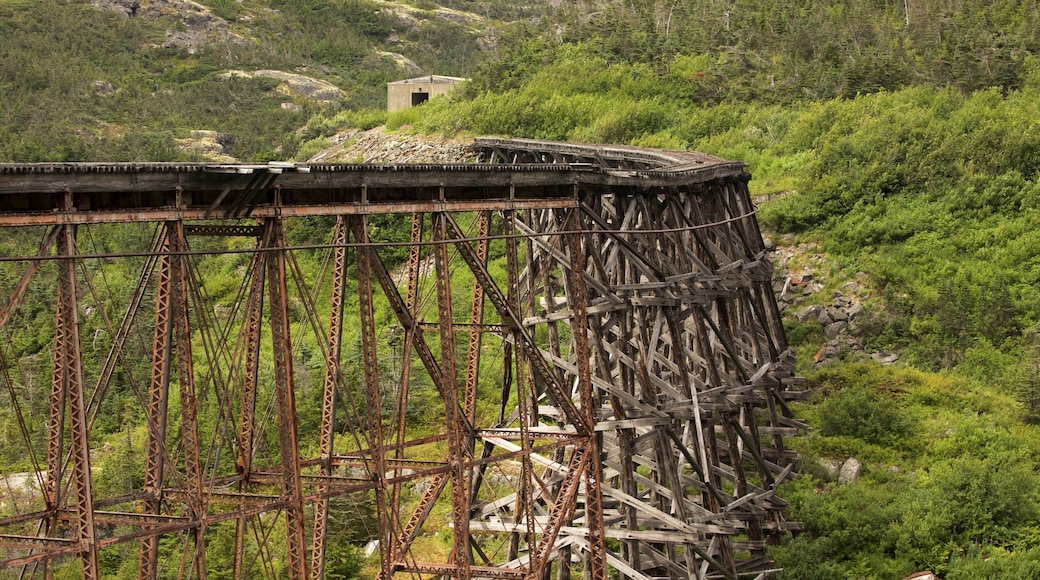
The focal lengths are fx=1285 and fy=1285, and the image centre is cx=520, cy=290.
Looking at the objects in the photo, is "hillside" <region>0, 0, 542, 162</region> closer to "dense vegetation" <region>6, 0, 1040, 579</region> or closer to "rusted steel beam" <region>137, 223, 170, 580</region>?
"dense vegetation" <region>6, 0, 1040, 579</region>

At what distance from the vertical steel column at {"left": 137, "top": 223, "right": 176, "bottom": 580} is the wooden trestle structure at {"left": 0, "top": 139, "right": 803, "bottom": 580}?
4 centimetres

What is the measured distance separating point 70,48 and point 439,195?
6442 centimetres

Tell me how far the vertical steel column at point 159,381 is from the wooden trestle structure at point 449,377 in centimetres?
4

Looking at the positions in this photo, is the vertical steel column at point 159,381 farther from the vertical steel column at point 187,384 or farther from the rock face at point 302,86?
the rock face at point 302,86

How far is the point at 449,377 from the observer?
15258mm

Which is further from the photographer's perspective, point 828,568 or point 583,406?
point 828,568

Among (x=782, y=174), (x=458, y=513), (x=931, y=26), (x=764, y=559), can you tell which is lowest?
(x=764, y=559)

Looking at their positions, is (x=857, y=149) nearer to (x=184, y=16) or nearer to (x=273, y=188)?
(x=273, y=188)

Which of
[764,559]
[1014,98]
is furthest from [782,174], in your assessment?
[764,559]

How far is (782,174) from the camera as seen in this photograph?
38.5 m

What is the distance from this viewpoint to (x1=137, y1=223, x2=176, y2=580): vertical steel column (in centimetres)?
1200

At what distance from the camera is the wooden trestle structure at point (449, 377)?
12.1 m

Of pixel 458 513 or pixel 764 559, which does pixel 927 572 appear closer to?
pixel 764 559

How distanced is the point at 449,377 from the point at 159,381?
4.04 metres
